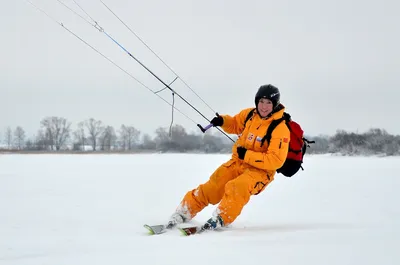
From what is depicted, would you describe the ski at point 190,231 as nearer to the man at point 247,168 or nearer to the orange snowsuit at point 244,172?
the man at point 247,168

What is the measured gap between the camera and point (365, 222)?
4727 millimetres

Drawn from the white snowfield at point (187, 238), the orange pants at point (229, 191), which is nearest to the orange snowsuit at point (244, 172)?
the orange pants at point (229, 191)

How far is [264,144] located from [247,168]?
1.16ft

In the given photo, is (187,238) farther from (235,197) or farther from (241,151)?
(241,151)

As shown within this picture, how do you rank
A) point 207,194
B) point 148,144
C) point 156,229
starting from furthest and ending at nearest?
point 148,144, point 207,194, point 156,229

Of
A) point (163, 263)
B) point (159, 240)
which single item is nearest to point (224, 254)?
point (163, 263)

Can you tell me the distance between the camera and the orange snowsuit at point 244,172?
4203mm

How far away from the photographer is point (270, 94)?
4.51 metres

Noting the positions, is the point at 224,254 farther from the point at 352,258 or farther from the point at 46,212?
the point at 46,212

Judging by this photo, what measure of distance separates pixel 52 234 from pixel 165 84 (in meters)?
2.33

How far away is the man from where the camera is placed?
4.20 m

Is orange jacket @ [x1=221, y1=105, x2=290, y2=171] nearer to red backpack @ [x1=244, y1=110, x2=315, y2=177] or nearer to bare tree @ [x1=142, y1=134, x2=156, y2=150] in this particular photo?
red backpack @ [x1=244, y1=110, x2=315, y2=177]

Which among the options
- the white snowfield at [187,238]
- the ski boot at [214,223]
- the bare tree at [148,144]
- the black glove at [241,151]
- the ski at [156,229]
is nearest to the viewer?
the white snowfield at [187,238]

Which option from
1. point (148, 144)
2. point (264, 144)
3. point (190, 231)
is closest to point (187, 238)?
point (190, 231)
